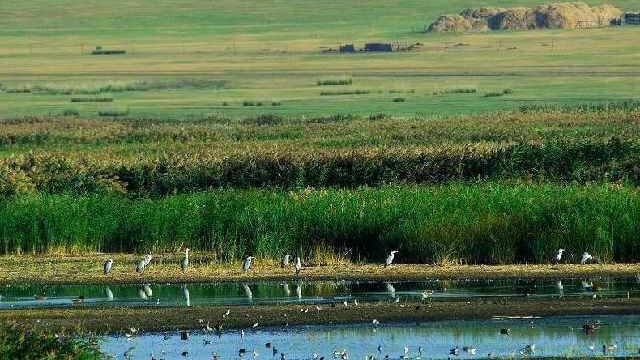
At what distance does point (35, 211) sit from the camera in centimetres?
3275

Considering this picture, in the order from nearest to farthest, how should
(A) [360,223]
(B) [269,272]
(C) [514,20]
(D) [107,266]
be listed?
1. (D) [107,266]
2. (B) [269,272]
3. (A) [360,223]
4. (C) [514,20]

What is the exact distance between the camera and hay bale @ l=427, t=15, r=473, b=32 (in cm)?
14725

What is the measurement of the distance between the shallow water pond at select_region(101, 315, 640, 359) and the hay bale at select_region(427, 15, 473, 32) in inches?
4917

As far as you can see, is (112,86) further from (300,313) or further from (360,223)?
(300,313)

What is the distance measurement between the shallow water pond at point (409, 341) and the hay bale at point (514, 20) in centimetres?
12860

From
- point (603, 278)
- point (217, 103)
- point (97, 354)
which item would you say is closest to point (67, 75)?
point (217, 103)

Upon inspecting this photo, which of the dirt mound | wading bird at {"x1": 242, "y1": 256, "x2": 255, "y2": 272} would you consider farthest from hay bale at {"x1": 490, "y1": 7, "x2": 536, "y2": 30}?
wading bird at {"x1": 242, "y1": 256, "x2": 255, "y2": 272}

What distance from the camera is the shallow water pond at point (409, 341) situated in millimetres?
20625

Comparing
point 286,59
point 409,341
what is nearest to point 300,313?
point 409,341

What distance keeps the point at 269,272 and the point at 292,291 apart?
5.97 feet

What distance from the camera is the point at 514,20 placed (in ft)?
→ 496

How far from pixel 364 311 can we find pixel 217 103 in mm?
67354

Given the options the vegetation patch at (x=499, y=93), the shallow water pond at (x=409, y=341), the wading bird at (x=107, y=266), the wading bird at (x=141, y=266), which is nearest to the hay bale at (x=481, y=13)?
the vegetation patch at (x=499, y=93)

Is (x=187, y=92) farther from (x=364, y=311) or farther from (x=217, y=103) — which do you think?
(x=364, y=311)
